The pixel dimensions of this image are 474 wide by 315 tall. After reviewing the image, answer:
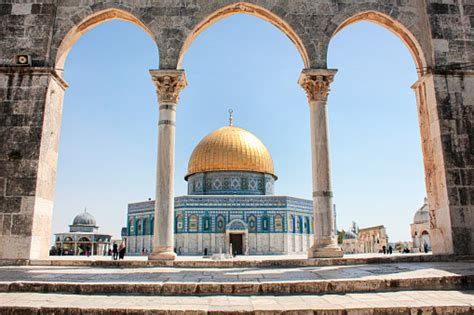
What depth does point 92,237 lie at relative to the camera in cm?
4447

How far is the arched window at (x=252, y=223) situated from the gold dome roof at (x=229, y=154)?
4678mm

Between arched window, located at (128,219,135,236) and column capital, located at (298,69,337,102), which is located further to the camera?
arched window, located at (128,219,135,236)

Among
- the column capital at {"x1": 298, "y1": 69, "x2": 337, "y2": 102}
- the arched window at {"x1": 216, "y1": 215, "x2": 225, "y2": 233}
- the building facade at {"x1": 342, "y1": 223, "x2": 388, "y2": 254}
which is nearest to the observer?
the column capital at {"x1": 298, "y1": 69, "x2": 337, "y2": 102}

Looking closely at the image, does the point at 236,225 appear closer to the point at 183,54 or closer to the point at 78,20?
the point at 183,54

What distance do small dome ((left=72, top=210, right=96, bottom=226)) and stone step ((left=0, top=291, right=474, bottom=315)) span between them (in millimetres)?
46294

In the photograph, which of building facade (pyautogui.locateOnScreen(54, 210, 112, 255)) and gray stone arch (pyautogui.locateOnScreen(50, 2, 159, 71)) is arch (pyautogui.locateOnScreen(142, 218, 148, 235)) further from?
gray stone arch (pyautogui.locateOnScreen(50, 2, 159, 71))

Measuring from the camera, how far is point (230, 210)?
29.8m

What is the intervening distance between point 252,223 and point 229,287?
2522 cm

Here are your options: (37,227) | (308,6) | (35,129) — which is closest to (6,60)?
(35,129)

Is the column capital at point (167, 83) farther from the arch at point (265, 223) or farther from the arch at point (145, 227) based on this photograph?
the arch at point (145, 227)

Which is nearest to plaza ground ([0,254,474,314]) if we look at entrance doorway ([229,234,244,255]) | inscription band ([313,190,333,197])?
inscription band ([313,190,333,197])

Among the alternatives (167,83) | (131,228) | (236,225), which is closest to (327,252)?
(167,83)

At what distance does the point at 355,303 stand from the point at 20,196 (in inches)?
291

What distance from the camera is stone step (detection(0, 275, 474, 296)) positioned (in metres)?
4.76
